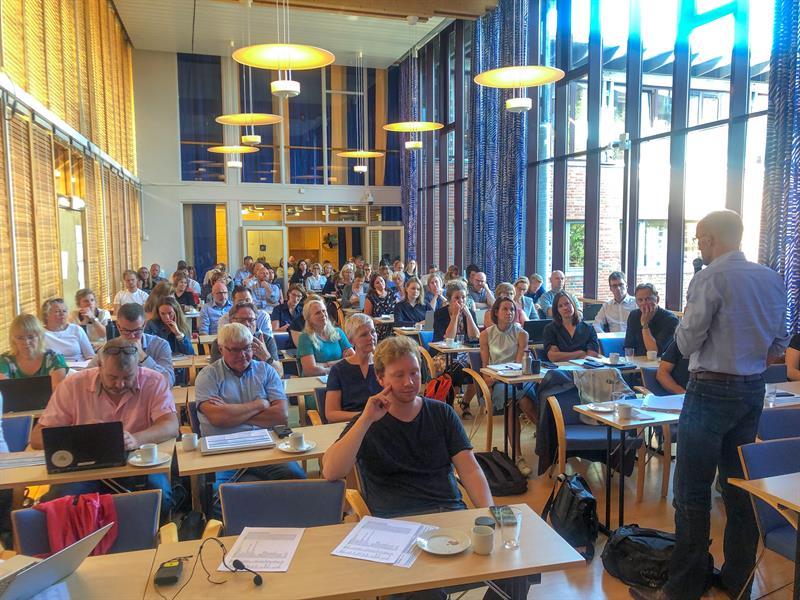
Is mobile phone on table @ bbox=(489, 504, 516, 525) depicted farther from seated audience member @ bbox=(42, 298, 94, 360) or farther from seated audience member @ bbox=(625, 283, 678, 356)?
seated audience member @ bbox=(42, 298, 94, 360)

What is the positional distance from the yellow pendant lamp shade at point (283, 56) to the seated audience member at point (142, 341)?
275 cm

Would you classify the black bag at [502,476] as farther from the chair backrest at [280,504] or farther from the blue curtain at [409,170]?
the blue curtain at [409,170]

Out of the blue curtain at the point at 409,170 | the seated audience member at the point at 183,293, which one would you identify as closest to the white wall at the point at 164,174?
the blue curtain at the point at 409,170

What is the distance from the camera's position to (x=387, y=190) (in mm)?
17922

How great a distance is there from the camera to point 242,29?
48.0ft

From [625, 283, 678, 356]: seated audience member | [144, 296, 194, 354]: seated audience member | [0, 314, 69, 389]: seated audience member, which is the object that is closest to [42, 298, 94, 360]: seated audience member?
[144, 296, 194, 354]: seated audience member

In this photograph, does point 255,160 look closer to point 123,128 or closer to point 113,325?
point 123,128

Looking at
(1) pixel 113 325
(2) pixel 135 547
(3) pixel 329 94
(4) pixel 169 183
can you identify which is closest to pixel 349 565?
(2) pixel 135 547

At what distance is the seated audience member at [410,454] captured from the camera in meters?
2.73

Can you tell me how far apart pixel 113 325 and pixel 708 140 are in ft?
24.0

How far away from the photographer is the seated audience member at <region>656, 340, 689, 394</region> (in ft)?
15.0

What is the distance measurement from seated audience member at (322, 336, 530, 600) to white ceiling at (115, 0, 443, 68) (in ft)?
39.5

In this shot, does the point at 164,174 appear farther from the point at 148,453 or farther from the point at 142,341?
the point at 148,453

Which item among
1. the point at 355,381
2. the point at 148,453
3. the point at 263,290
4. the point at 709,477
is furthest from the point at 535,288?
the point at 148,453
